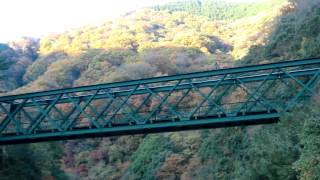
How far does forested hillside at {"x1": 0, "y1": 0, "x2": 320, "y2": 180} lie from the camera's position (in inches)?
976

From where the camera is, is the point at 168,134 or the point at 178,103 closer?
the point at 178,103

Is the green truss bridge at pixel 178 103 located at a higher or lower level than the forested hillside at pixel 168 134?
higher

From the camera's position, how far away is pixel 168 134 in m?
58.8

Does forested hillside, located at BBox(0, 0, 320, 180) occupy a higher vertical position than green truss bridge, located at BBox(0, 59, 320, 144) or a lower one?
lower

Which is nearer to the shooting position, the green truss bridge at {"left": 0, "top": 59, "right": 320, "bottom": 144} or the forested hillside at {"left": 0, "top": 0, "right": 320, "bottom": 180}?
the forested hillside at {"left": 0, "top": 0, "right": 320, "bottom": 180}

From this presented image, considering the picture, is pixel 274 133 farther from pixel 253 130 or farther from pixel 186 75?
pixel 253 130

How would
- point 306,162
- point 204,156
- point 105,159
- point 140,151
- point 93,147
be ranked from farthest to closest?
point 93,147
point 105,159
point 140,151
point 204,156
point 306,162

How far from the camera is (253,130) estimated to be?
40.2 meters

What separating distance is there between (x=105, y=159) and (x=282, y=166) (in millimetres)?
47045

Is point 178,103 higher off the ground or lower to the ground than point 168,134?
higher

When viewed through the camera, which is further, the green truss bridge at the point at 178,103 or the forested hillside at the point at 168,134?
the green truss bridge at the point at 178,103

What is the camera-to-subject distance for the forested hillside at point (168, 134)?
24781mm

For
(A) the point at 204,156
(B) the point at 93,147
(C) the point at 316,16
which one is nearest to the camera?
(C) the point at 316,16

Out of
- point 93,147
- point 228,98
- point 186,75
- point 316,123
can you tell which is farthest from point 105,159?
point 316,123
